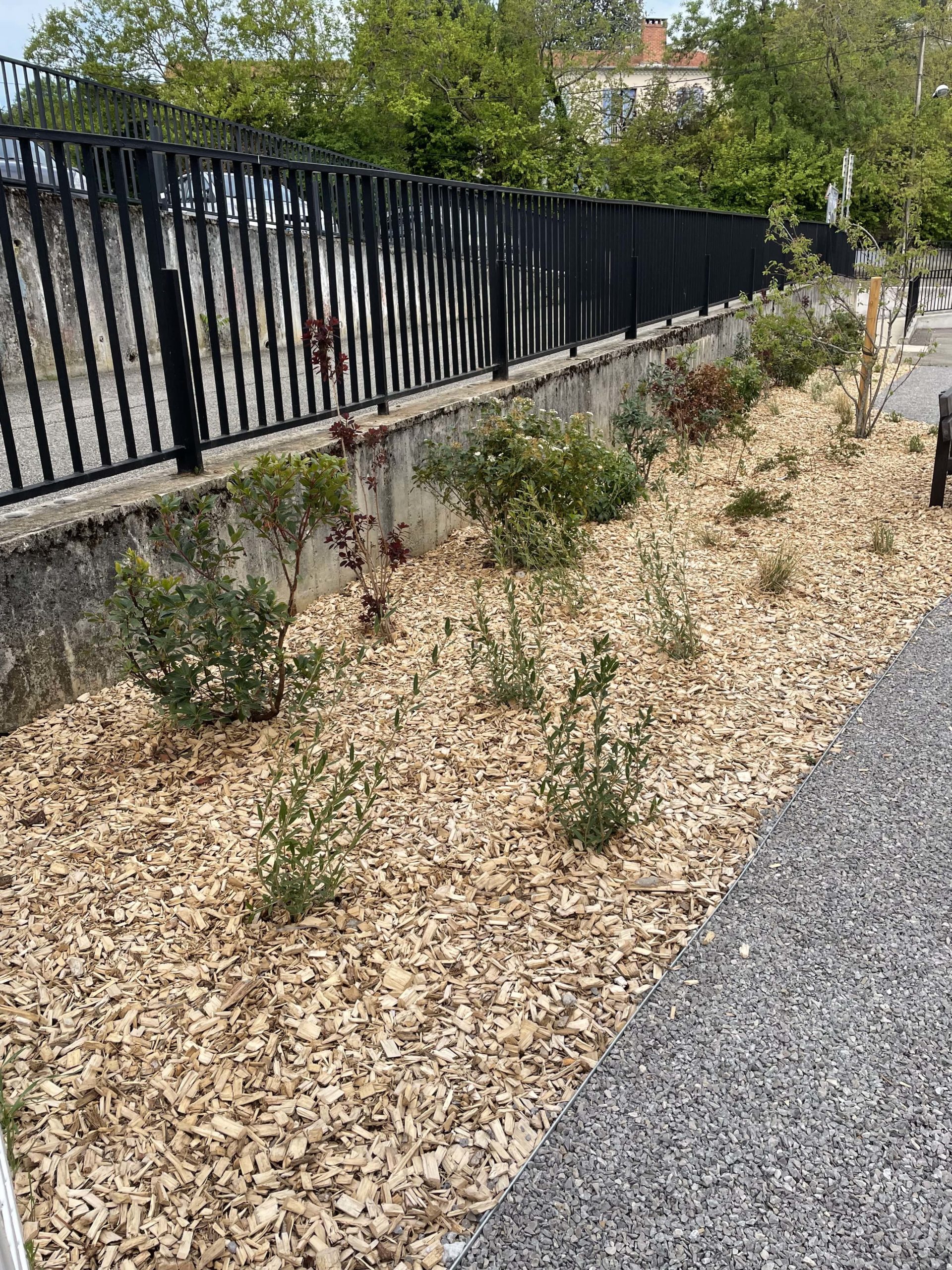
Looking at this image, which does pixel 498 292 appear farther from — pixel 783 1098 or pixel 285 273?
pixel 783 1098

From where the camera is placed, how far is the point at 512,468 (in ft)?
19.4

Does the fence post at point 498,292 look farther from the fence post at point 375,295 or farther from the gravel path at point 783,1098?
the gravel path at point 783,1098

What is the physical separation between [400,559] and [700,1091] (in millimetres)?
3386

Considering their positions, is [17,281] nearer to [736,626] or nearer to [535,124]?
[736,626]

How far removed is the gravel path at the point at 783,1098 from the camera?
1.94 meters

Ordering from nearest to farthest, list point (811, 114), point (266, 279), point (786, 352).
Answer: point (266, 279) < point (786, 352) < point (811, 114)

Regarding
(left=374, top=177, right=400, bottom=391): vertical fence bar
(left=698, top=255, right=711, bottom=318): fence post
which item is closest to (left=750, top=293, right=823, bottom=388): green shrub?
(left=698, top=255, right=711, bottom=318): fence post

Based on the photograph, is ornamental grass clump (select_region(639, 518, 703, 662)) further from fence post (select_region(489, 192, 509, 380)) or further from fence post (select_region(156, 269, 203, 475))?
fence post (select_region(156, 269, 203, 475))

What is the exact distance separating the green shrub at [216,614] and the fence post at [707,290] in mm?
11750

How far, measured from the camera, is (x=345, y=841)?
3.20 m

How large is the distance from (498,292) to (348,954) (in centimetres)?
618

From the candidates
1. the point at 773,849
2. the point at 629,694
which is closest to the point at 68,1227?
the point at 773,849

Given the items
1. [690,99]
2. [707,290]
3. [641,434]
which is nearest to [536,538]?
[641,434]

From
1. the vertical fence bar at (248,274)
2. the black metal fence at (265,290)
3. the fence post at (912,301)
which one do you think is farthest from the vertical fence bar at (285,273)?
the fence post at (912,301)
